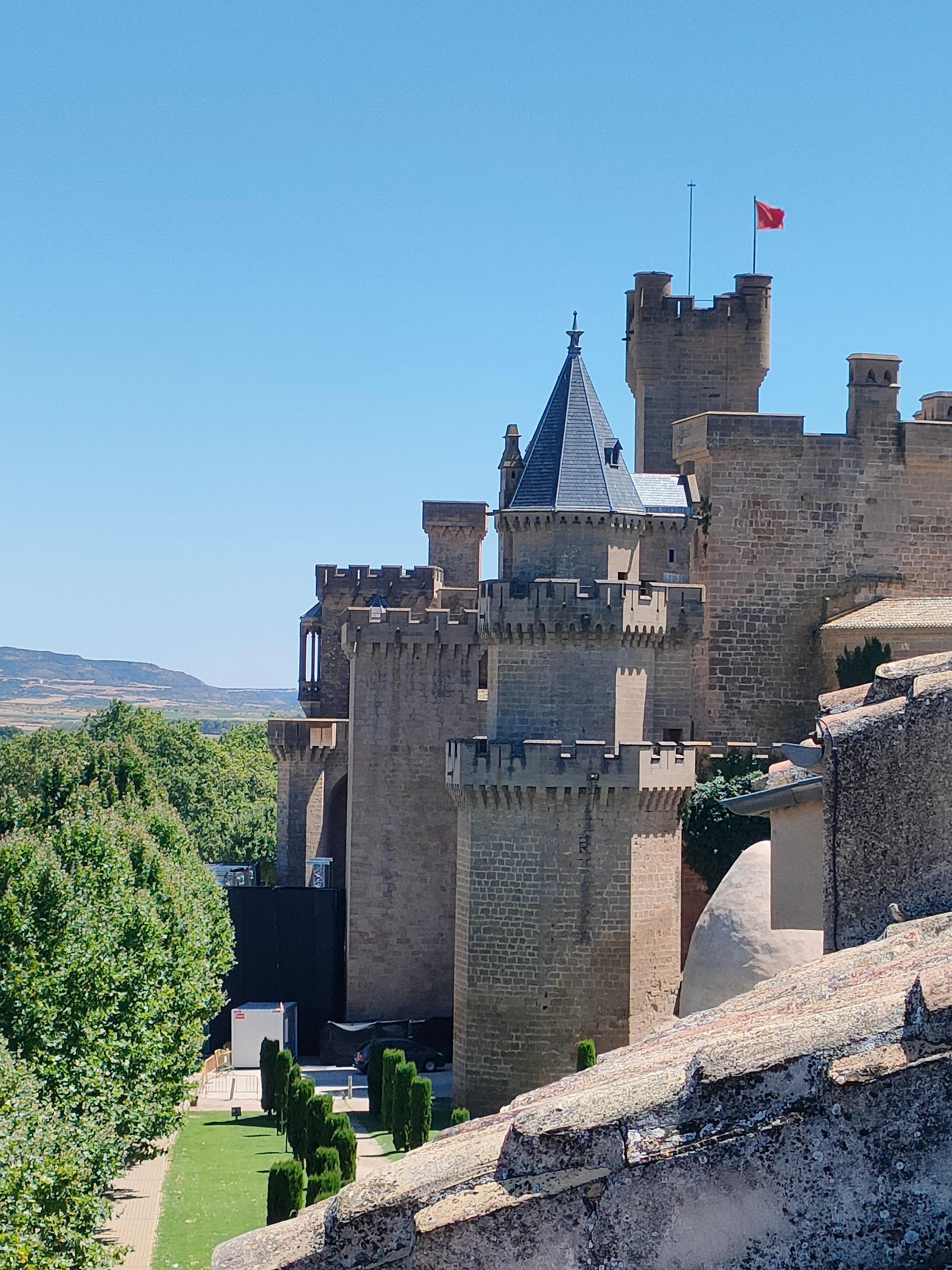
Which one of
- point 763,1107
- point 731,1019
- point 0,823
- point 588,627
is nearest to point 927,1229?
point 763,1107

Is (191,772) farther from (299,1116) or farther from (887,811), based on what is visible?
(887,811)

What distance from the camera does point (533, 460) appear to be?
36.4m

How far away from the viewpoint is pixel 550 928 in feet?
113

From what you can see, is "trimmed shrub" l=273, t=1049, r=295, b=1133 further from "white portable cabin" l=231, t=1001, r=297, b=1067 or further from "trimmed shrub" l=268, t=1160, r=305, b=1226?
"trimmed shrub" l=268, t=1160, r=305, b=1226

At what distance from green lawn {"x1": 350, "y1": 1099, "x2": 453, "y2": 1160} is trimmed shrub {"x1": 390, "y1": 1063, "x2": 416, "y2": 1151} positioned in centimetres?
28

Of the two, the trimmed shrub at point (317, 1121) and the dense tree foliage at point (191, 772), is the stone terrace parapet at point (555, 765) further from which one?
the dense tree foliage at point (191, 772)

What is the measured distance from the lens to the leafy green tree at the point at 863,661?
42375 mm

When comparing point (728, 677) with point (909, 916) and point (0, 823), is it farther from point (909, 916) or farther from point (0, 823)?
point (909, 916)

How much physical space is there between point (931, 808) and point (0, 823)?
3398cm

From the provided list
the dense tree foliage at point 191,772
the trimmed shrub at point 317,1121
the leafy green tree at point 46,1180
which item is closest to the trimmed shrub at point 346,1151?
the trimmed shrub at point 317,1121

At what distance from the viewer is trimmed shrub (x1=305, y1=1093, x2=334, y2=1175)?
29766mm

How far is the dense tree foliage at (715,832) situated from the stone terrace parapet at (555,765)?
5199 millimetres

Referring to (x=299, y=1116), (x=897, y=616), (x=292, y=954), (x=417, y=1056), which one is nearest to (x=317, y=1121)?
(x=299, y=1116)

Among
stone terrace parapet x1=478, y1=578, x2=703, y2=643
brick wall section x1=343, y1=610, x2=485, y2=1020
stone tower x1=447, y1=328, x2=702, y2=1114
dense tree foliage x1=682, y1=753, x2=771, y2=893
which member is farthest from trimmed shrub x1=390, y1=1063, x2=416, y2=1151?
brick wall section x1=343, y1=610, x2=485, y2=1020
